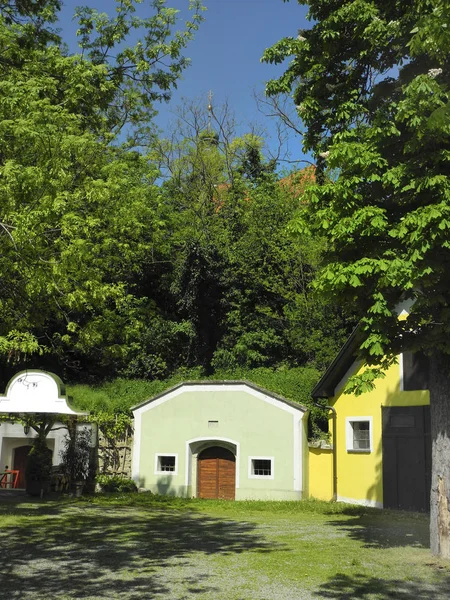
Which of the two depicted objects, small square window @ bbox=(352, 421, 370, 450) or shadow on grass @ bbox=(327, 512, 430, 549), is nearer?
shadow on grass @ bbox=(327, 512, 430, 549)

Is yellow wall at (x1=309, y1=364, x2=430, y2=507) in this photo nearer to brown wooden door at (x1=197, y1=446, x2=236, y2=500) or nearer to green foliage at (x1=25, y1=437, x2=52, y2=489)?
brown wooden door at (x1=197, y1=446, x2=236, y2=500)

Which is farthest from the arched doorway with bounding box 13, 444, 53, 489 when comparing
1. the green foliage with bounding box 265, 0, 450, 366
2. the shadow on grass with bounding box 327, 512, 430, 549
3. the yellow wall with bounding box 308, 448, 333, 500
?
the green foliage with bounding box 265, 0, 450, 366

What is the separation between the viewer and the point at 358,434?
68.0 ft

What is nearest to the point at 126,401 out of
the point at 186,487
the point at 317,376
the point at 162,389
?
the point at 162,389

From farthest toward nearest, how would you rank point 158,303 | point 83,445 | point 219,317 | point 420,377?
point 158,303
point 219,317
point 83,445
point 420,377

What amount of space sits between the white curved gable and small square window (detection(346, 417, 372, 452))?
29.2 feet

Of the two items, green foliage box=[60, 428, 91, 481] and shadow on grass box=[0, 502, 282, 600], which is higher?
green foliage box=[60, 428, 91, 481]

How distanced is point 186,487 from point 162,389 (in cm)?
450

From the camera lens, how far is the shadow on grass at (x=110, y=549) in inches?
326

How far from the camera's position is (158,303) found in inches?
1316

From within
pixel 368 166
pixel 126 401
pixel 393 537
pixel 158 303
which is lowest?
pixel 393 537

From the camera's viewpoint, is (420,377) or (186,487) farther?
(186,487)

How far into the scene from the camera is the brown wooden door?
22.6 metres

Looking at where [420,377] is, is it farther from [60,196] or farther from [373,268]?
[60,196]
